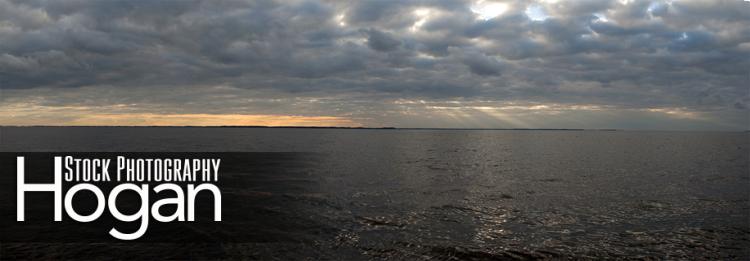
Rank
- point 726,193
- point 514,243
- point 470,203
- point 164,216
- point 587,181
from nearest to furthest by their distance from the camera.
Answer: point 514,243 → point 164,216 → point 470,203 → point 726,193 → point 587,181

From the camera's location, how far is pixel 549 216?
2698 centimetres

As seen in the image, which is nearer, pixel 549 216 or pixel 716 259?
pixel 716 259

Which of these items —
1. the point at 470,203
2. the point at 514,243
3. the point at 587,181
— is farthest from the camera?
the point at 587,181

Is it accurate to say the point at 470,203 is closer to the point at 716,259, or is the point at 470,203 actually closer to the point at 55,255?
the point at 716,259

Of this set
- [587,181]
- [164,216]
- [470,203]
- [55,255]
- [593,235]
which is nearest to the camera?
[55,255]

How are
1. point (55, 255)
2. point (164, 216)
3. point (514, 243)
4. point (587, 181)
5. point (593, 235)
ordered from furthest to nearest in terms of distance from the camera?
1. point (587, 181)
2. point (164, 216)
3. point (593, 235)
4. point (514, 243)
5. point (55, 255)

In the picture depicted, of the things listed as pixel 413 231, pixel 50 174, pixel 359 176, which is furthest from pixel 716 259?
pixel 50 174

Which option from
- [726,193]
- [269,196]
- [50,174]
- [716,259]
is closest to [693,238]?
[716,259]

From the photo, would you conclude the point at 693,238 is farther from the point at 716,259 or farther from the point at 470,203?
the point at 470,203

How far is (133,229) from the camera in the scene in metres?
22.6

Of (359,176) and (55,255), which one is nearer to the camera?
(55,255)

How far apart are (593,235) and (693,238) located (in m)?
4.73

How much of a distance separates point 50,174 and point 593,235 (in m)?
50.2

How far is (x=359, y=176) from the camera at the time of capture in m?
47.2
